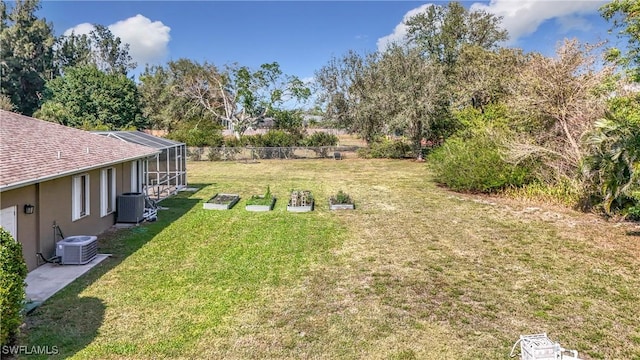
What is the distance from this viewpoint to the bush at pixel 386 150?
29.6 meters

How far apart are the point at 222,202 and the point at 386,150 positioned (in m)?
18.7

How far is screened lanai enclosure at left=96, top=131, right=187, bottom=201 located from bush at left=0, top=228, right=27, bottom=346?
8869 mm

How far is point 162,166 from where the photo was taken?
15.4m

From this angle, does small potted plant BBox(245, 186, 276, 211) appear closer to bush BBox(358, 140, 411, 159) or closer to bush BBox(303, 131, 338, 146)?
bush BBox(358, 140, 411, 159)

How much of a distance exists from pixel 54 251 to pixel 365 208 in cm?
830

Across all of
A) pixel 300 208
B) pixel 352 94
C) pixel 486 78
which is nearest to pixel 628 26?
pixel 300 208

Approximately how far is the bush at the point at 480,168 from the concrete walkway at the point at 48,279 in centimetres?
1209

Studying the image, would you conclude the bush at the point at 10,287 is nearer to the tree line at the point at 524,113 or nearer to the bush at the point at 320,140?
the tree line at the point at 524,113

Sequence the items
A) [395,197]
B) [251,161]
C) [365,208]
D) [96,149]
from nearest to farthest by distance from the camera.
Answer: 1. [96,149]
2. [365,208]
3. [395,197]
4. [251,161]

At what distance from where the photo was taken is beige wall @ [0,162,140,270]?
21.7ft

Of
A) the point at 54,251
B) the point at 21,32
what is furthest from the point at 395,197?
the point at 21,32

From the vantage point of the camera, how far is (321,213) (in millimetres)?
12070

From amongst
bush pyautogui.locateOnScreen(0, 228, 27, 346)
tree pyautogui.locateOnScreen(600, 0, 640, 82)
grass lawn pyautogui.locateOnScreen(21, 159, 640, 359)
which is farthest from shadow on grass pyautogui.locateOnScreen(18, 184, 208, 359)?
tree pyautogui.locateOnScreen(600, 0, 640, 82)

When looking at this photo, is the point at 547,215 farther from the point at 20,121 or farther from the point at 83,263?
the point at 20,121
